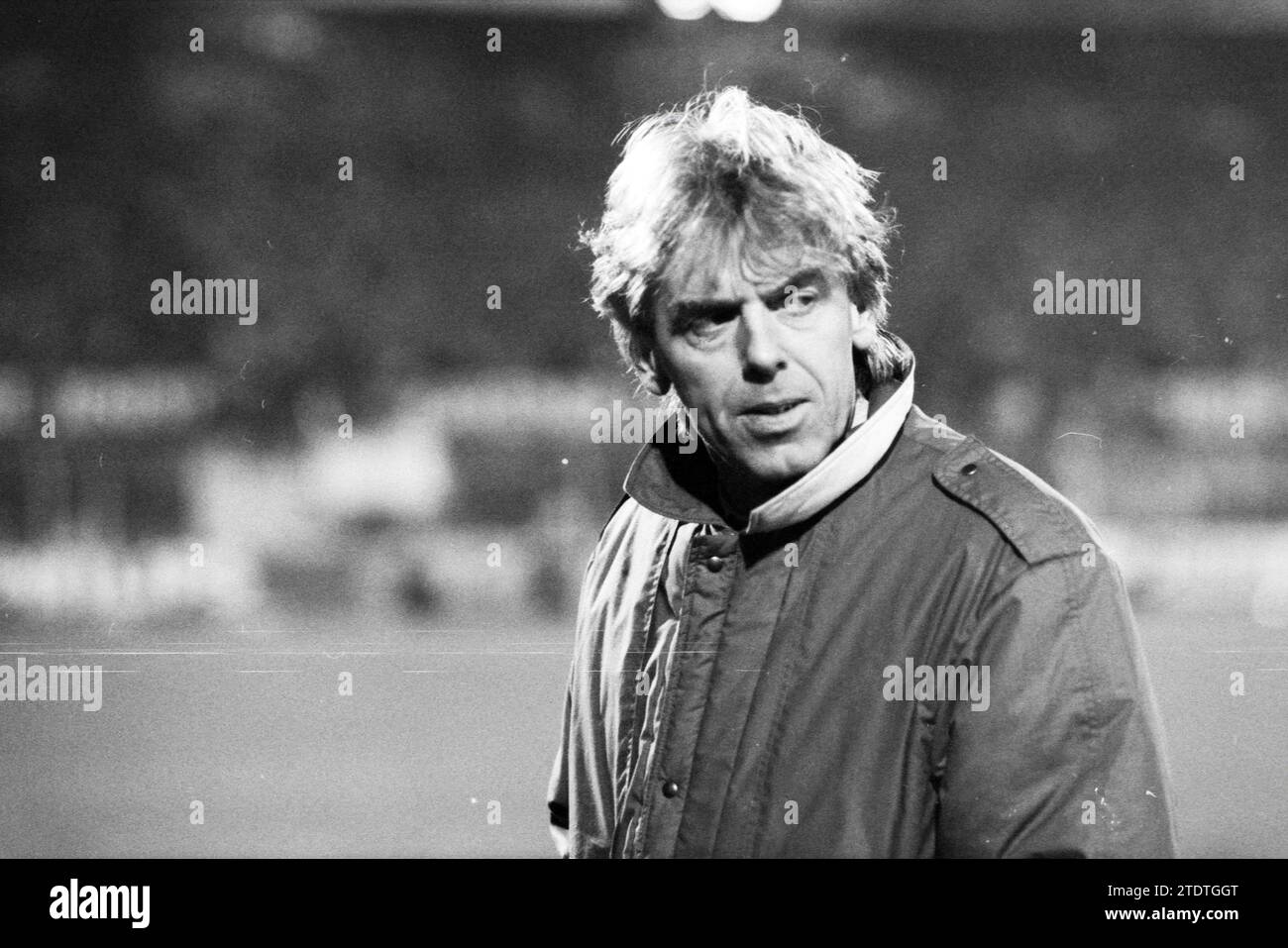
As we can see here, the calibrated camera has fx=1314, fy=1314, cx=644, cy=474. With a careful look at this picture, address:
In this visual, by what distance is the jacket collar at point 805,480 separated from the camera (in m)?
1.74

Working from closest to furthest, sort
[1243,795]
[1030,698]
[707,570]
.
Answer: [1030,698]
[707,570]
[1243,795]

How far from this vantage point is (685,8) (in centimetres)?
231

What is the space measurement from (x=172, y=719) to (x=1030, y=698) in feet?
4.96

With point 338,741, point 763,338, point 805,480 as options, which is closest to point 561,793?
point 338,741

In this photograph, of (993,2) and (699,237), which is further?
(993,2)

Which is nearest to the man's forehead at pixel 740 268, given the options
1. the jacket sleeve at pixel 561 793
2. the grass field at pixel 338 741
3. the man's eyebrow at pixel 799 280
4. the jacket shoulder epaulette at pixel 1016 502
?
the man's eyebrow at pixel 799 280

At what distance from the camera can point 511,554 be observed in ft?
7.81

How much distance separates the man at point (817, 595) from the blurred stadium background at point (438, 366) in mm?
444

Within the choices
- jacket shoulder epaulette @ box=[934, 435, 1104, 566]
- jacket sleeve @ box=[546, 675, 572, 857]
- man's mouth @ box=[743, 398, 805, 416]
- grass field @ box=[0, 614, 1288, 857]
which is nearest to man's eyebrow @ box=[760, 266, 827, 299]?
man's mouth @ box=[743, 398, 805, 416]

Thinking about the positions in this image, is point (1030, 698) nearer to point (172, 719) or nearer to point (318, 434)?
point (318, 434)

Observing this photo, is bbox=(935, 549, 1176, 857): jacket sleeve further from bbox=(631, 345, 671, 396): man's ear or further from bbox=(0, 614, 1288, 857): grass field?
bbox=(0, 614, 1288, 857): grass field
